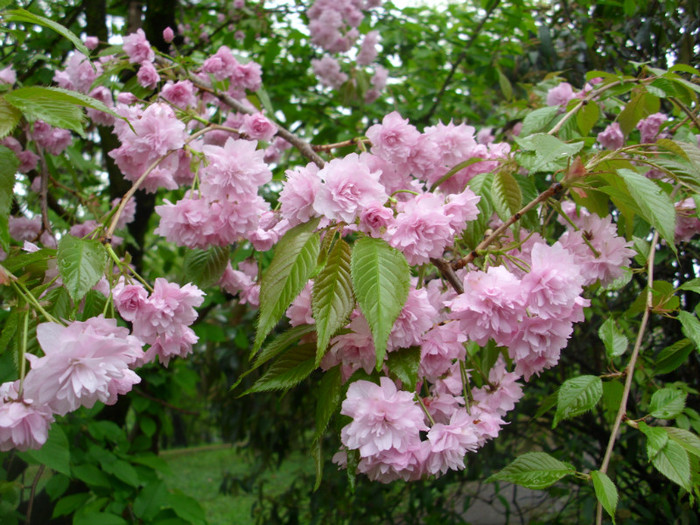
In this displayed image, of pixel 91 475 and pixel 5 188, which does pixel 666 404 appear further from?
pixel 91 475

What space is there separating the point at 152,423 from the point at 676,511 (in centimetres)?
240

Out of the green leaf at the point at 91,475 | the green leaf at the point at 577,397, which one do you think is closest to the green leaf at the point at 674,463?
the green leaf at the point at 577,397

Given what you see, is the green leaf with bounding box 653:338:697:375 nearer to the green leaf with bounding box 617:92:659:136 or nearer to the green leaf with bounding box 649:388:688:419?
the green leaf with bounding box 649:388:688:419

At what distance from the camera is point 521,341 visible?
927 mm

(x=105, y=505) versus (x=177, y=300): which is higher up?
(x=177, y=300)

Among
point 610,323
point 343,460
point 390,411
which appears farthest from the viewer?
point 610,323

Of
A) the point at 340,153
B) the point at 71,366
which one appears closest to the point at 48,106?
the point at 71,366

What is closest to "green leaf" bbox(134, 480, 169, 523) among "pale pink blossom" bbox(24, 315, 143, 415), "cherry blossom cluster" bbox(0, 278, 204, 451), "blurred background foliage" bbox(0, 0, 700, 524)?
"blurred background foliage" bbox(0, 0, 700, 524)

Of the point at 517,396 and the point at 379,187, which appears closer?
the point at 379,187

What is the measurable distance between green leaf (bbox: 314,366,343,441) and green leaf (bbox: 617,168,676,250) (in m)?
0.56

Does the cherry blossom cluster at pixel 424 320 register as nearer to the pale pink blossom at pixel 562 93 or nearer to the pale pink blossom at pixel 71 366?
the pale pink blossom at pixel 71 366

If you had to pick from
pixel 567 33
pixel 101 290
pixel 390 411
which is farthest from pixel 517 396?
pixel 567 33

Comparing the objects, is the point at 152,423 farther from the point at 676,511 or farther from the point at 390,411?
the point at 676,511

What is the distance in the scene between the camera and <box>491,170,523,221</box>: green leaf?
1045 millimetres
